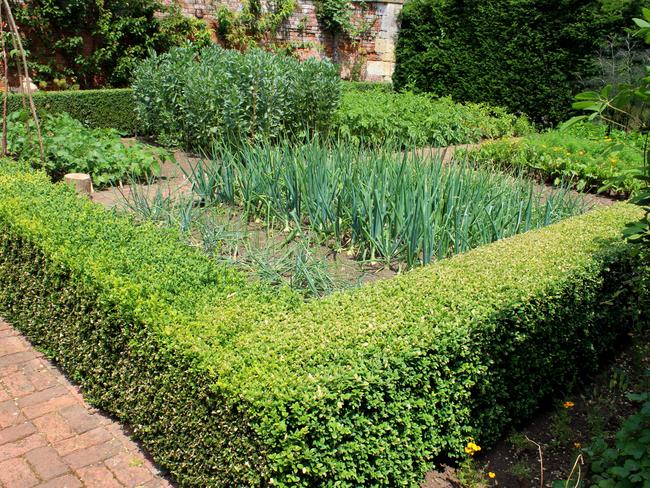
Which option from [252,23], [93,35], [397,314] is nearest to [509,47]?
[252,23]

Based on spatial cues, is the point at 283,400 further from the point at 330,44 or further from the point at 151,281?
the point at 330,44

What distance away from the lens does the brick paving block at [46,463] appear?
2.63 m

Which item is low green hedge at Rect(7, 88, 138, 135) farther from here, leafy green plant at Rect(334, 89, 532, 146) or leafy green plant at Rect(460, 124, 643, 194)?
leafy green plant at Rect(460, 124, 643, 194)

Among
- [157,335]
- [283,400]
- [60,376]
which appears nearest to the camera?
[283,400]

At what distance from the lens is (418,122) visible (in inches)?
348

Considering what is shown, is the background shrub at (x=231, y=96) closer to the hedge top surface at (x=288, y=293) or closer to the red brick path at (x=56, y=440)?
the hedge top surface at (x=288, y=293)

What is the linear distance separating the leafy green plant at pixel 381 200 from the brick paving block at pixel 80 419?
1.96 m

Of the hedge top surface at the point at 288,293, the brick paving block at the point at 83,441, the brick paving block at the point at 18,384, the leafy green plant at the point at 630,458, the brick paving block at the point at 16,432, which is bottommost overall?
the brick paving block at the point at 83,441

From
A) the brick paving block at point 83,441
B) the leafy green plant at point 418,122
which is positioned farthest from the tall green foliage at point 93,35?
the brick paving block at point 83,441

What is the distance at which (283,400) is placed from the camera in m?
2.07

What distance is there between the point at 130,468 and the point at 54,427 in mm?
538

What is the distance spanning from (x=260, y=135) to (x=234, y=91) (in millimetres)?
657

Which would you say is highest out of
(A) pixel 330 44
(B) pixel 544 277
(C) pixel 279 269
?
(A) pixel 330 44

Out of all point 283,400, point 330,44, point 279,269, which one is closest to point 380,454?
point 283,400
